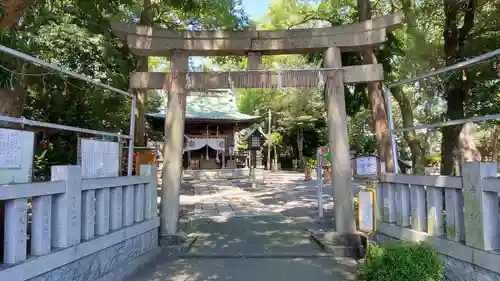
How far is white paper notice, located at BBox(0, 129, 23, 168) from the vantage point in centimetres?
317

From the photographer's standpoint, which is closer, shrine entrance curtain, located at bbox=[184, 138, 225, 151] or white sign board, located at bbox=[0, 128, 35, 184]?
white sign board, located at bbox=[0, 128, 35, 184]

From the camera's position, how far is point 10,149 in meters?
3.25

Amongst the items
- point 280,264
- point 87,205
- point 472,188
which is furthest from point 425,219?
point 87,205

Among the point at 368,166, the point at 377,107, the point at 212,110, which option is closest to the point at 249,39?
the point at 368,166

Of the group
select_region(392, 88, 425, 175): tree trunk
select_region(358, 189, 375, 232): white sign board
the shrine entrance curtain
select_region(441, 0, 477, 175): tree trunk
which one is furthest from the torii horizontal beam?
the shrine entrance curtain

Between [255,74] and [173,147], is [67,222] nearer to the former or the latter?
[173,147]

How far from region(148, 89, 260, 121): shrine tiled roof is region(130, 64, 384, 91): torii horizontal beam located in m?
16.9

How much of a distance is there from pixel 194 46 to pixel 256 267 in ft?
12.3

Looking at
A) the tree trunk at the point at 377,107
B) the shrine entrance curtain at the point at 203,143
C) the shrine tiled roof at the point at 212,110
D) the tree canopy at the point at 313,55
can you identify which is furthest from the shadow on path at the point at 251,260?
the shrine entrance curtain at the point at 203,143

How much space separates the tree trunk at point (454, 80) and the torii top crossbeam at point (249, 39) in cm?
333

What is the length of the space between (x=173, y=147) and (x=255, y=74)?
188 cm

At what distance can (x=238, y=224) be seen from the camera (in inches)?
326

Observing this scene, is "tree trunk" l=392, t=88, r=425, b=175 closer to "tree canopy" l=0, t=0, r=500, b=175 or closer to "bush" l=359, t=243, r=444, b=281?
"tree canopy" l=0, t=0, r=500, b=175

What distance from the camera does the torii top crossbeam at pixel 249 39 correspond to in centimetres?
620
